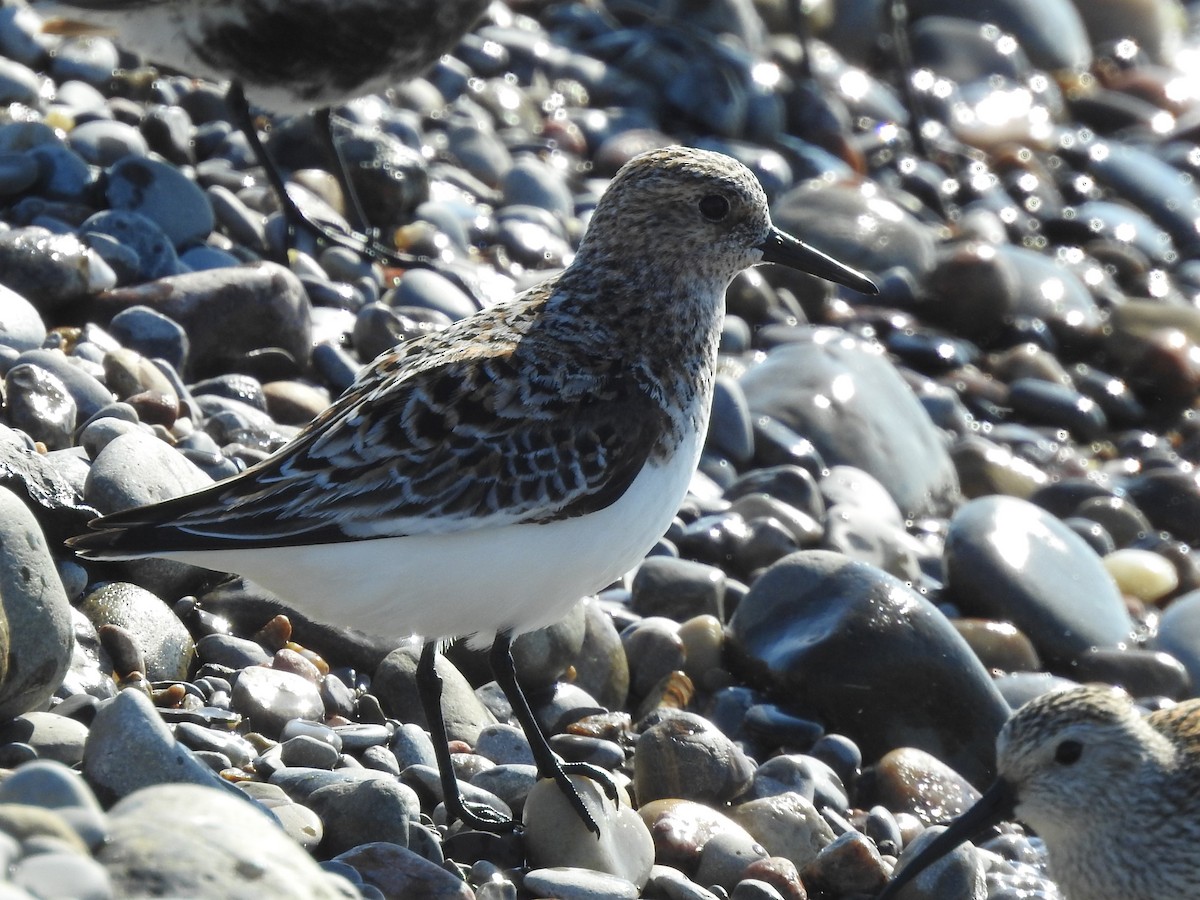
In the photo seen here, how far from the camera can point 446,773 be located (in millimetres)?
5453

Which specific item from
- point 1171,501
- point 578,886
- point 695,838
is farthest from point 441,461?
point 1171,501

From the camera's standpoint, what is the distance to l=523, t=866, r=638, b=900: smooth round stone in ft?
16.4

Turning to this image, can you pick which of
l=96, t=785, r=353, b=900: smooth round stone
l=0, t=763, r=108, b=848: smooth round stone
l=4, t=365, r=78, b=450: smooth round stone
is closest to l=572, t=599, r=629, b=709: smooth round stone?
l=4, t=365, r=78, b=450: smooth round stone

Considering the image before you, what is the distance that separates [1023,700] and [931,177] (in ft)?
23.2

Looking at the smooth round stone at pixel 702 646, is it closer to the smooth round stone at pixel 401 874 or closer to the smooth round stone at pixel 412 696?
the smooth round stone at pixel 412 696

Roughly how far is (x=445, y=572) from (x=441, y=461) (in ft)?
1.14

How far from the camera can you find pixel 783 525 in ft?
27.3

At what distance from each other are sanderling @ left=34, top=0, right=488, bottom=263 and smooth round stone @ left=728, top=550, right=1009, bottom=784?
3740 mm

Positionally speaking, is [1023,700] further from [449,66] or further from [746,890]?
[449,66]

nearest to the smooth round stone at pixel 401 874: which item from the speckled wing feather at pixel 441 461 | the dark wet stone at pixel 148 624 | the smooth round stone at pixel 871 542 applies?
the speckled wing feather at pixel 441 461

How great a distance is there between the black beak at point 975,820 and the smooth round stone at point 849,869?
1.10 ft

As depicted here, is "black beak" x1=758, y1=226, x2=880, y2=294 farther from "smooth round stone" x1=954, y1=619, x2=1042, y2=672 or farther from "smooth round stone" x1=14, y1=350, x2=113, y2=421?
"smooth round stone" x1=14, y1=350, x2=113, y2=421

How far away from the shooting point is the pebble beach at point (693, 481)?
5086 millimetres

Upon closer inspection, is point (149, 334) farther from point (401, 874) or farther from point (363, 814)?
point (401, 874)
